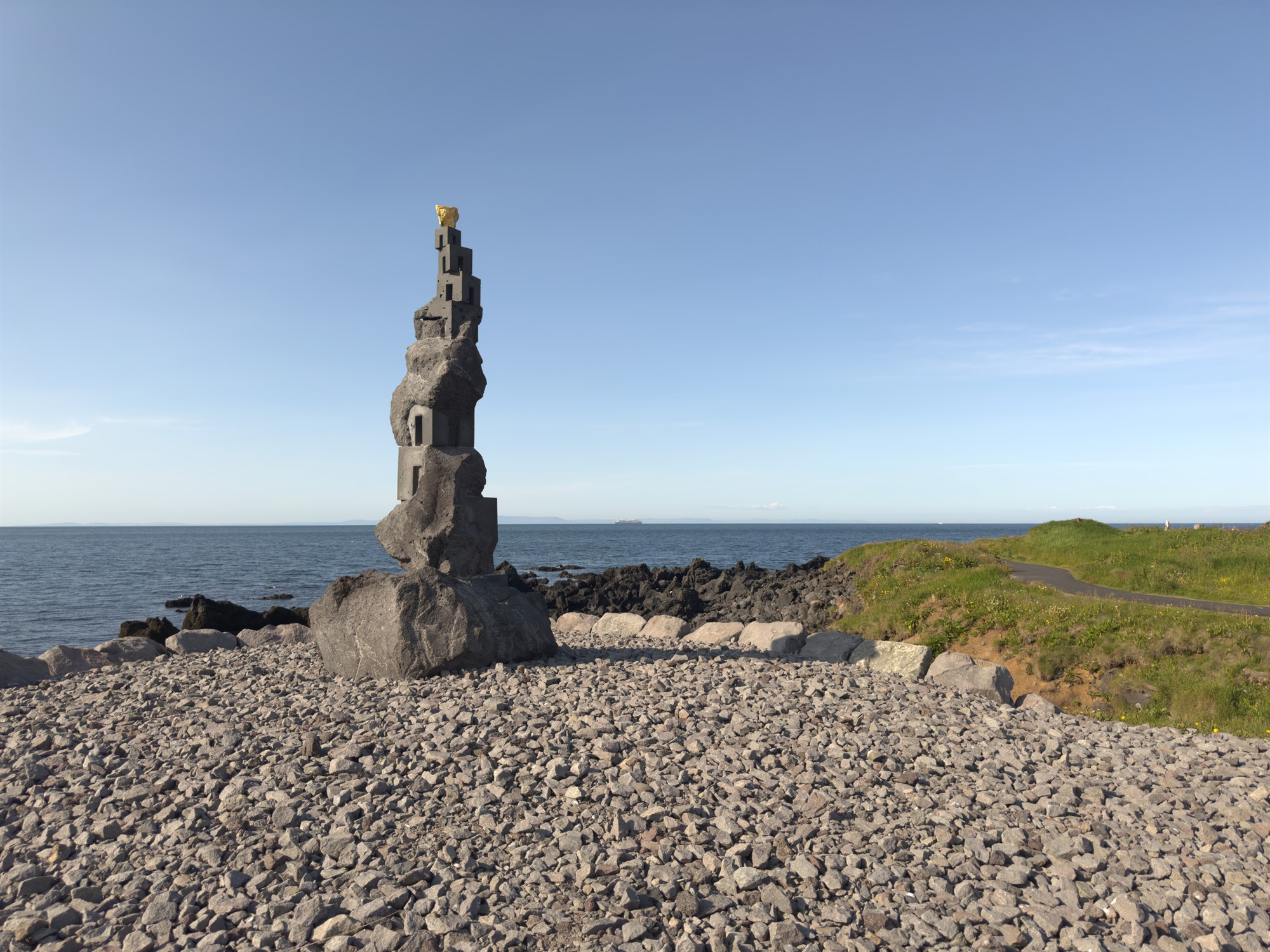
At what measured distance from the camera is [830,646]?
14.2 metres

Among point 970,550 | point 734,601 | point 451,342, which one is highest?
point 451,342

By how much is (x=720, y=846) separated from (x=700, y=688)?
393 cm

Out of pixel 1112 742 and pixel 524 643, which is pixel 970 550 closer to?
pixel 1112 742

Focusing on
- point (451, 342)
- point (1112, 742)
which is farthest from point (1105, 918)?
point (451, 342)

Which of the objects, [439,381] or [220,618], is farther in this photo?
[220,618]

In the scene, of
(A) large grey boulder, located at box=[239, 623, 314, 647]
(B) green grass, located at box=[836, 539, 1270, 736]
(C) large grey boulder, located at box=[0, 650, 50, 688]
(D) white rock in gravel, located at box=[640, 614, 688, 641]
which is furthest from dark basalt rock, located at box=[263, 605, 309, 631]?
(B) green grass, located at box=[836, 539, 1270, 736]

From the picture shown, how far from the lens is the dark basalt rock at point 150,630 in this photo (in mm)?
17109

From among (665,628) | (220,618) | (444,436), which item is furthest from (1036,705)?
(220,618)

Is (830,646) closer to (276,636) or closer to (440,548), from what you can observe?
(440,548)

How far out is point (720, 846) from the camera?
6289mm

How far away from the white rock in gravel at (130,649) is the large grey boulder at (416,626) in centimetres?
529

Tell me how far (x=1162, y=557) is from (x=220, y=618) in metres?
26.7

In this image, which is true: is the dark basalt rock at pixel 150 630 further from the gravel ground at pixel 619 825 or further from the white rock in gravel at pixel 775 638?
the white rock in gravel at pixel 775 638

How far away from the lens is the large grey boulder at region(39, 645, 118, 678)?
13633 millimetres
